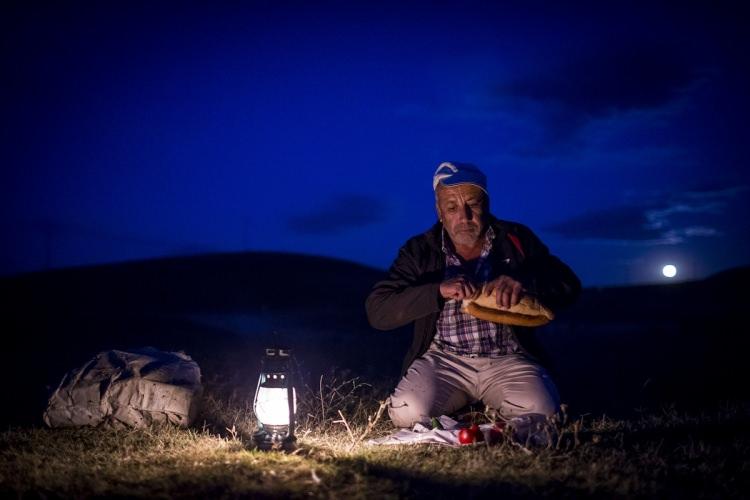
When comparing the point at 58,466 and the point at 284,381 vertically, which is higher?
the point at 284,381

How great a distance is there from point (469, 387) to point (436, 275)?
1047 millimetres

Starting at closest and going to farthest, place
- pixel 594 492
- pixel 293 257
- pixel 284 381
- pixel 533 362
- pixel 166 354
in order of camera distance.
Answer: pixel 594 492 < pixel 284 381 < pixel 533 362 < pixel 166 354 < pixel 293 257

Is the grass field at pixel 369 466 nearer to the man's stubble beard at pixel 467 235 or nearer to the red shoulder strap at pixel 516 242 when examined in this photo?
the red shoulder strap at pixel 516 242

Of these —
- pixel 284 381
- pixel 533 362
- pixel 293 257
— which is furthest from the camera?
pixel 293 257

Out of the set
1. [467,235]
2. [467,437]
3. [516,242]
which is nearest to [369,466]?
[467,437]

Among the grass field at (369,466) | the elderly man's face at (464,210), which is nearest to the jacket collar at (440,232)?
the elderly man's face at (464,210)

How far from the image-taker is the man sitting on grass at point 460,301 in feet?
17.9

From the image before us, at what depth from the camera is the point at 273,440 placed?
15.0ft

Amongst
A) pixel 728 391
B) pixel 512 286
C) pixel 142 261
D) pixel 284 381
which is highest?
pixel 142 261

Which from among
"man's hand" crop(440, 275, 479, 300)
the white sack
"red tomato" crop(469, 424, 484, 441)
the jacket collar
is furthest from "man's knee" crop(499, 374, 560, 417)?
the white sack

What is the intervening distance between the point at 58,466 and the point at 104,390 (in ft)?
4.92

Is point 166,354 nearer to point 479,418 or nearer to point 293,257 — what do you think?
point 479,418

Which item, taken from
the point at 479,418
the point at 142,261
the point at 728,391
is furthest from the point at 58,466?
the point at 142,261

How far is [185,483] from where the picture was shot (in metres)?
3.76
